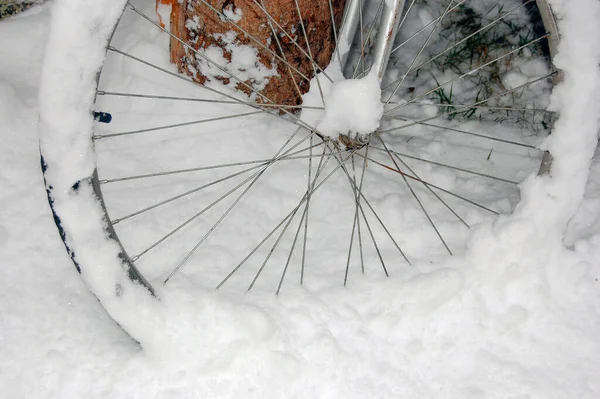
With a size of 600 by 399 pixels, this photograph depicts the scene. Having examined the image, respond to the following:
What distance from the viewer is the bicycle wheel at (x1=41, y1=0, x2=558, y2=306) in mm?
1314

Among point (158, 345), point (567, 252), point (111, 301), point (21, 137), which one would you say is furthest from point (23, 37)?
point (567, 252)

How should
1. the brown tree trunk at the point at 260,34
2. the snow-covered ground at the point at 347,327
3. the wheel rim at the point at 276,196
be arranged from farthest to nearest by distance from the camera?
the brown tree trunk at the point at 260,34 → the wheel rim at the point at 276,196 → the snow-covered ground at the point at 347,327

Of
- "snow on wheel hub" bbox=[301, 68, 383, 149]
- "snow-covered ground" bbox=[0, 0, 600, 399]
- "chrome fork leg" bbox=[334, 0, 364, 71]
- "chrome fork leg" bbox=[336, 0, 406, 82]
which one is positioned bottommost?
"snow-covered ground" bbox=[0, 0, 600, 399]

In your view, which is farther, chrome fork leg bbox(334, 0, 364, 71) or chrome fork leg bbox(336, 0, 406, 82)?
chrome fork leg bbox(334, 0, 364, 71)

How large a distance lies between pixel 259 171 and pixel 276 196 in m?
0.08

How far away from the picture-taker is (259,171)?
162cm

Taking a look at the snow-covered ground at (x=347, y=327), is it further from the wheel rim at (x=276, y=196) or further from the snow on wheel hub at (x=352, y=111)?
the snow on wheel hub at (x=352, y=111)

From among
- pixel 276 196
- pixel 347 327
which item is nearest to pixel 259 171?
pixel 276 196

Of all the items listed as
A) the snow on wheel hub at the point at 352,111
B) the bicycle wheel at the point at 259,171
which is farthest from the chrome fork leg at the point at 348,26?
the snow on wheel hub at the point at 352,111

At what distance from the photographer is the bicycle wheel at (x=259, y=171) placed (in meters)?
1.31

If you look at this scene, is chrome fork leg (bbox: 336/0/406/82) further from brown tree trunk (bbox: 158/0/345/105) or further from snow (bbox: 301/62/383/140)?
brown tree trunk (bbox: 158/0/345/105)

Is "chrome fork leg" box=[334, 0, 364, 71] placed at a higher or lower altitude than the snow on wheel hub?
higher

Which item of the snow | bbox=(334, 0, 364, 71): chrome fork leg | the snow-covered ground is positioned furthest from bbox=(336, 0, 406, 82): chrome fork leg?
the snow-covered ground

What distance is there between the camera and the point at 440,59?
2.11 meters
